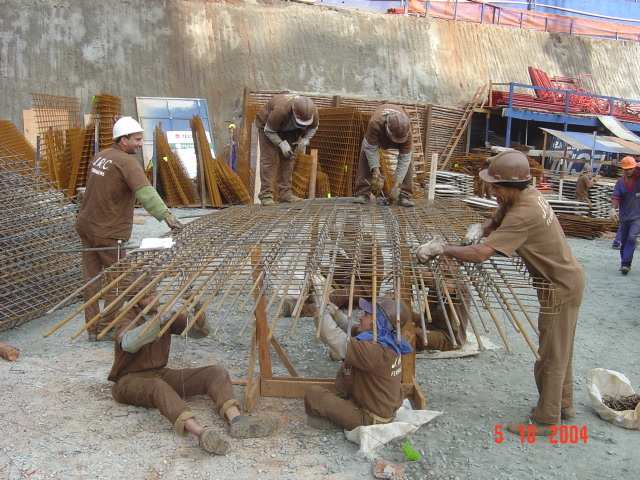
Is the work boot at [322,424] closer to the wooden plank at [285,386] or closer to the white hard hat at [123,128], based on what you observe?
the wooden plank at [285,386]

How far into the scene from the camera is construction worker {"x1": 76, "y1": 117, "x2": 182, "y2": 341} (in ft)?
14.9

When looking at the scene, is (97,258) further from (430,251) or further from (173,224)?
(430,251)

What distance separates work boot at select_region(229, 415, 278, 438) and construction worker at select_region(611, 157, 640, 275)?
20.8ft

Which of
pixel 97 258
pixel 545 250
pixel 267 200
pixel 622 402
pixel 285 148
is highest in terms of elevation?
pixel 285 148

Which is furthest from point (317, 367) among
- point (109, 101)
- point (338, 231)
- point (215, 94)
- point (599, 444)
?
point (215, 94)

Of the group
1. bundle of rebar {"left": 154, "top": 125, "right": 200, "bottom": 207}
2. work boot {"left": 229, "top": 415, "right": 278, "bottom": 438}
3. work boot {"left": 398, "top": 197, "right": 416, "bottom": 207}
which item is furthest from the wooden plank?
bundle of rebar {"left": 154, "top": 125, "right": 200, "bottom": 207}

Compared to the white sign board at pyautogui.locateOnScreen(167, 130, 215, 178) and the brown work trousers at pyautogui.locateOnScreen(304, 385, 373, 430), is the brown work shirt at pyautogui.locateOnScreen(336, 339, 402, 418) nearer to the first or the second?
the brown work trousers at pyautogui.locateOnScreen(304, 385, 373, 430)

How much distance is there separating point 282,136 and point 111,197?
2.20 m

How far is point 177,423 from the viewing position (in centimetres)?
336

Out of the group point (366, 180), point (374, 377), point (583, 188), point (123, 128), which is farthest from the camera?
point (583, 188)

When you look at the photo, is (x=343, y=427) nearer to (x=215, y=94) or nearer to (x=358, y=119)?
(x=358, y=119)

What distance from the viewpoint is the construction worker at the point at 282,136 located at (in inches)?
237

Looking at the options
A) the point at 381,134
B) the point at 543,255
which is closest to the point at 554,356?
the point at 543,255

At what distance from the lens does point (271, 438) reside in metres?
3.50
